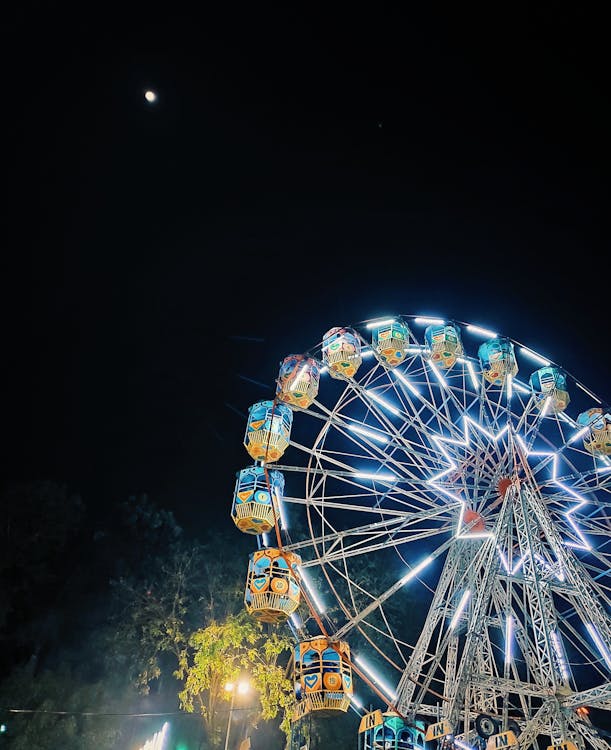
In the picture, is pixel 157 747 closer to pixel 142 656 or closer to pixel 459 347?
pixel 142 656

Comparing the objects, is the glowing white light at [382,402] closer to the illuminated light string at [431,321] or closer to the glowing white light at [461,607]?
the illuminated light string at [431,321]

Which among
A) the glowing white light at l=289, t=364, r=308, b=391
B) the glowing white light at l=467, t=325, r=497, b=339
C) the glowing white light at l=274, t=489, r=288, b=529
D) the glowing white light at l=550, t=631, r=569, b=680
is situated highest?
the glowing white light at l=467, t=325, r=497, b=339

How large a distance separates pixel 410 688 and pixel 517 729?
5.91 ft

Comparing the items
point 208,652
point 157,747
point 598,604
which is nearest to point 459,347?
point 598,604

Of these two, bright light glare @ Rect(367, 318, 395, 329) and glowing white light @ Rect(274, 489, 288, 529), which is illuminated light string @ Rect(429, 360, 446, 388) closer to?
bright light glare @ Rect(367, 318, 395, 329)

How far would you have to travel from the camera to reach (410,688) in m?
10.6

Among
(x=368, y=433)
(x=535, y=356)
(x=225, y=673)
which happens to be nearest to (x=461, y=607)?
(x=368, y=433)

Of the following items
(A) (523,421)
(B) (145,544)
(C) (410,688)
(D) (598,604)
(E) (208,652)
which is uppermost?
(B) (145,544)

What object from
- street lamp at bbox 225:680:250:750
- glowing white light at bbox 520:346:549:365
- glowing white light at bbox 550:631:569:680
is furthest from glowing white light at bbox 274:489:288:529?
street lamp at bbox 225:680:250:750

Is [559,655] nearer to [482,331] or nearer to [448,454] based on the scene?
[448,454]

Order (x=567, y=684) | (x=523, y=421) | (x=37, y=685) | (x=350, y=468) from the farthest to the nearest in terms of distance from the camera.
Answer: (x=37, y=685) < (x=523, y=421) < (x=350, y=468) < (x=567, y=684)

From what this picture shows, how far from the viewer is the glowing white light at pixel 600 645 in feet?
29.2

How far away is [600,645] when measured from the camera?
29.7 feet

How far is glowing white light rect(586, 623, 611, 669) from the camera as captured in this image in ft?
29.2
